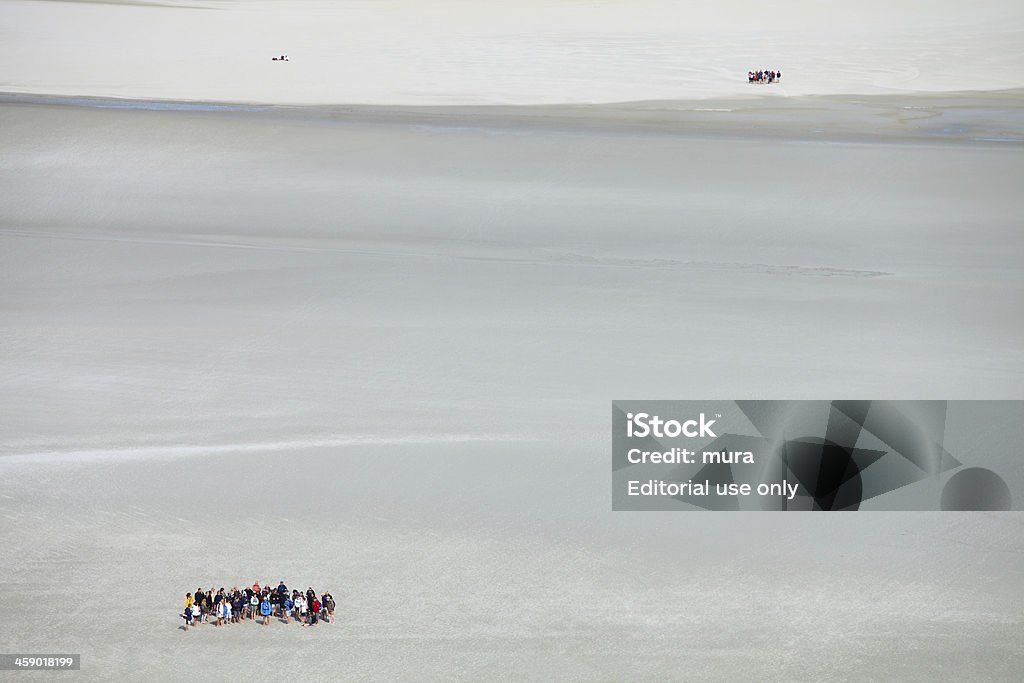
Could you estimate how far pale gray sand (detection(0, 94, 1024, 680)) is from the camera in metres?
6.82

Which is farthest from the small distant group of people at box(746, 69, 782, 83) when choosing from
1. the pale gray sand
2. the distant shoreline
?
the pale gray sand

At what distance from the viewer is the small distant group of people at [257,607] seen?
680 centimetres

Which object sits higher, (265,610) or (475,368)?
(475,368)

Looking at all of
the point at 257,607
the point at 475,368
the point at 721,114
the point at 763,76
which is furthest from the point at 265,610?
the point at 763,76

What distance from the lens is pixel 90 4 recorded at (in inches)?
1001

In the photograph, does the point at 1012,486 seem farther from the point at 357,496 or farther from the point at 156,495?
the point at 156,495

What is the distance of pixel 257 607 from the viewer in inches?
272

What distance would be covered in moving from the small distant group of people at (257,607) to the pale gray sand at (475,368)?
10 cm

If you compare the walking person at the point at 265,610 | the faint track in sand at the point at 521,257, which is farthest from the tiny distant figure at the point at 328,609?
the faint track in sand at the point at 521,257

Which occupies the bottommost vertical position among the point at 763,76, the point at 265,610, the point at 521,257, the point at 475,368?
the point at 265,610

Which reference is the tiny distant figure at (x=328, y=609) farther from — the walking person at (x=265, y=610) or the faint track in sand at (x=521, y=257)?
the faint track in sand at (x=521, y=257)

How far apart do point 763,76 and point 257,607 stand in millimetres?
14285

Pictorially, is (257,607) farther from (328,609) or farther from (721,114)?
(721,114)

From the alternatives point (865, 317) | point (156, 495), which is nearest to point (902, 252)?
point (865, 317)
